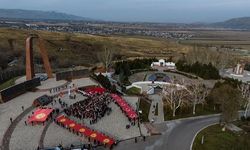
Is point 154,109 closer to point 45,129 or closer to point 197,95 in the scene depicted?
point 197,95

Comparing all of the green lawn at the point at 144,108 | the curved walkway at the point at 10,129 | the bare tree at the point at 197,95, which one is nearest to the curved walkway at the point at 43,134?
the curved walkway at the point at 10,129

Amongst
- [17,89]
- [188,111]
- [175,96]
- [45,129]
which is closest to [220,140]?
[188,111]

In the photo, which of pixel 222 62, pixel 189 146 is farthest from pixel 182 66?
pixel 189 146

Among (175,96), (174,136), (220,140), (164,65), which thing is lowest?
(220,140)

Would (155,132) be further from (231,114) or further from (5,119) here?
(5,119)

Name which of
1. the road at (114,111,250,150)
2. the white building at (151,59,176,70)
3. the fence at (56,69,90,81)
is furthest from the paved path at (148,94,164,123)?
the white building at (151,59,176,70)
